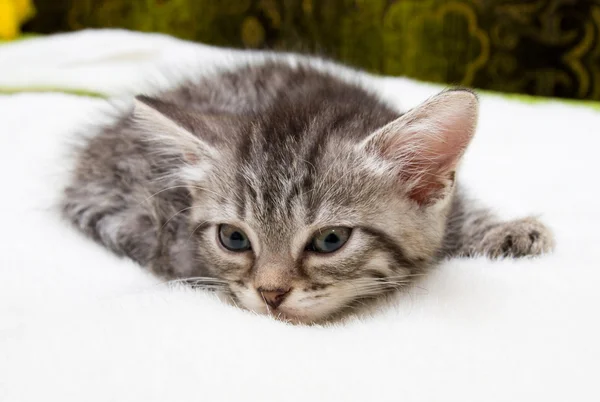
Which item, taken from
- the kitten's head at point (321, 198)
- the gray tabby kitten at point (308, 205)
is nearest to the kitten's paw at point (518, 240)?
the gray tabby kitten at point (308, 205)

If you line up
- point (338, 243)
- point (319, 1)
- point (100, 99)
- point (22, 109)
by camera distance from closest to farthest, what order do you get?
point (338, 243)
point (22, 109)
point (100, 99)
point (319, 1)

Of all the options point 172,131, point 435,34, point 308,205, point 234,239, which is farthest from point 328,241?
point 435,34

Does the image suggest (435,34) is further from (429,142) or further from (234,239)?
(234,239)

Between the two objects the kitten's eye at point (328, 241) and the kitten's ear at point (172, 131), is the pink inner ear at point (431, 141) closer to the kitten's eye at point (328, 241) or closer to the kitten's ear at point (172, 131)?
the kitten's eye at point (328, 241)

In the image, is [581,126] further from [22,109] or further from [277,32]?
[22,109]

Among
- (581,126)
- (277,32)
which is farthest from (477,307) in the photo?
(277,32)

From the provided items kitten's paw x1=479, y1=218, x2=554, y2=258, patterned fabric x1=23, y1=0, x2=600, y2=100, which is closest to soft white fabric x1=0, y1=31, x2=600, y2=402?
kitten's paw x1=479, y1=218, x2=554, y2=258

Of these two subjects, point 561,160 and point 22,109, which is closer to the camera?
point 561,160
